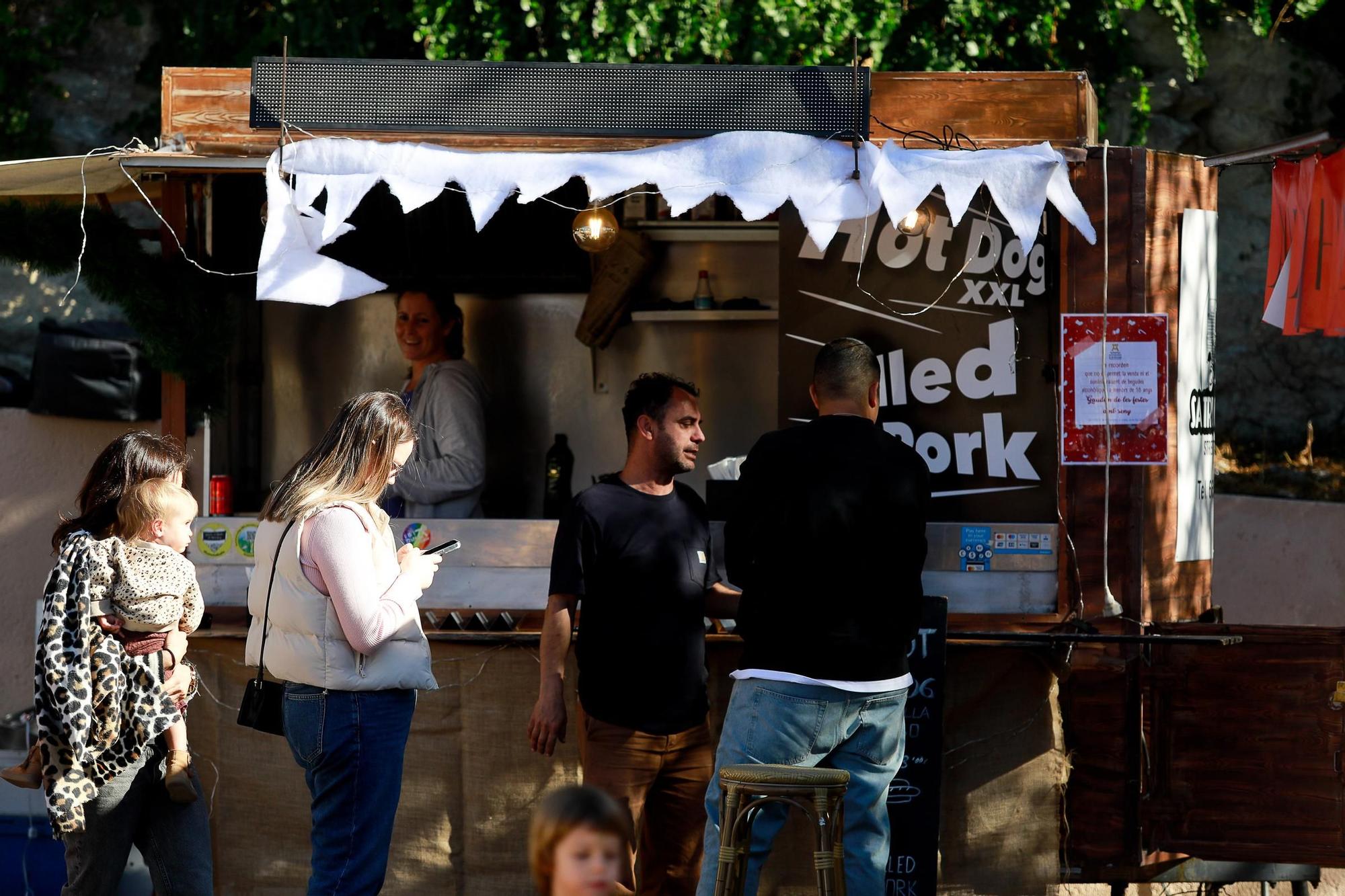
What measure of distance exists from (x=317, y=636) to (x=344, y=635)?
0.07 metres

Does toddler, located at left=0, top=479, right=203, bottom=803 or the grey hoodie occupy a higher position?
the grey hoodie

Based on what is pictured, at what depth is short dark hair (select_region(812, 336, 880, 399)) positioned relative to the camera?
14.0 feet

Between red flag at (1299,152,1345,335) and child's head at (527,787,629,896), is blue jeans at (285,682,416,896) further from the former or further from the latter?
red flag at (1299,152,1345,335)

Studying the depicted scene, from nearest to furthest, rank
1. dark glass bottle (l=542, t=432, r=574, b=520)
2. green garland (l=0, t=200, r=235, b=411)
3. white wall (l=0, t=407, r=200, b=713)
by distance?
1. green garland (l=0, t=200, r=235, b=411)
2. dark glass bottle (l=542, t=432, r=574, b=520)
3. white wall (l=0, t=407, r=200, b=713)

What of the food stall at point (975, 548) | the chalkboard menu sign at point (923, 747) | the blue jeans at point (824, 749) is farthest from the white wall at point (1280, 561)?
the blue jeans at point (824, 749)

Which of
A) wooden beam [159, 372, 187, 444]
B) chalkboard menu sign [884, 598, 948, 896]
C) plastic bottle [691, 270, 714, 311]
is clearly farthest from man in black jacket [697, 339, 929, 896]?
plastic bottle [691, 270, 714, 311]

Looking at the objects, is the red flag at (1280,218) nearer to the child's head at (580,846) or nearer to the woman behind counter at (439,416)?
the woman behind counter at (439,416)

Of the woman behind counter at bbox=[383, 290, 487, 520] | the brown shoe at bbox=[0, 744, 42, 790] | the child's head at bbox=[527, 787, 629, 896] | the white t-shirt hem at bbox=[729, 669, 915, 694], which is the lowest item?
the brown shoe at bbox=[0, 744, 42, 790]

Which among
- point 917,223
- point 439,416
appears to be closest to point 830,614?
point 917,223

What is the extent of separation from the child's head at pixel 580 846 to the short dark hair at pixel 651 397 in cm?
184

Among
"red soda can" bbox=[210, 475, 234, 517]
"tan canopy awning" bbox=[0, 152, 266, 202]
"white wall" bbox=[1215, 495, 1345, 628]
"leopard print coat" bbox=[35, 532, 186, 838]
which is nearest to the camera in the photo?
"leopard print coat" bbox=[35, 532, 186, 838]

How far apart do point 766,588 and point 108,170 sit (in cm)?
290

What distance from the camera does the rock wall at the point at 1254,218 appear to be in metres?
11.8

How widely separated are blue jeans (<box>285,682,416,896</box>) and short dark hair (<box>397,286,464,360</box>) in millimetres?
2676
